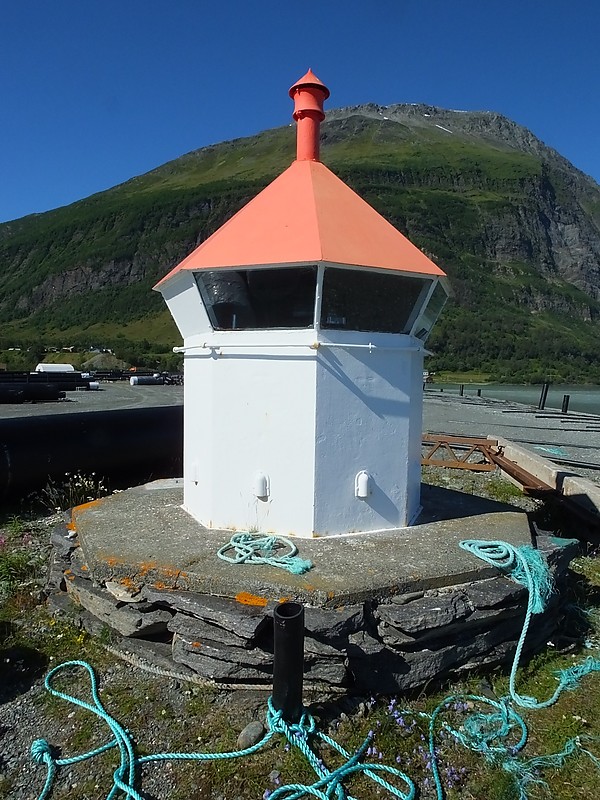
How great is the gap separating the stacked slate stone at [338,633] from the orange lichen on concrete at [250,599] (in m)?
0.01

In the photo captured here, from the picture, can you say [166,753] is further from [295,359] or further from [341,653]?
[295,359]

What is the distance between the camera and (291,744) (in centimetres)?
405

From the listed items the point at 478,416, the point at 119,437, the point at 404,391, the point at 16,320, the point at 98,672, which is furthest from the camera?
the point at 16,320

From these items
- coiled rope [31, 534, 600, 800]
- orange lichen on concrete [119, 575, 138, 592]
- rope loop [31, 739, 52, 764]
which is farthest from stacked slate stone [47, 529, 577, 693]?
rope loop [31, 739, 52, 764]

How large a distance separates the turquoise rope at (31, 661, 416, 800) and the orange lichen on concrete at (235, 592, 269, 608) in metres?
0.73

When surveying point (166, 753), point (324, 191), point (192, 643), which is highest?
point (324, 191)

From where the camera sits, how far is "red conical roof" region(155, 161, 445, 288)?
19.1 ft

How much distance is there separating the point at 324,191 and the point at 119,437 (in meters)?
7.05

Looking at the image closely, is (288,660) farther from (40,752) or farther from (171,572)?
(40,752)

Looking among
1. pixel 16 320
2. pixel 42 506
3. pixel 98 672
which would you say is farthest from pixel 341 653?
pixel 16 320

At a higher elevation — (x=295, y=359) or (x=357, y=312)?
(x=357, y=312)

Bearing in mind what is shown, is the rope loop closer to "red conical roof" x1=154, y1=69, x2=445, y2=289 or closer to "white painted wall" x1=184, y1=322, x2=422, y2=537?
"white painted wall" x1=184, y1=322, x2=422, y2=537

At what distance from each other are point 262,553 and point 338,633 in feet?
4.43

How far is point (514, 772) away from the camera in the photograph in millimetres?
3947
